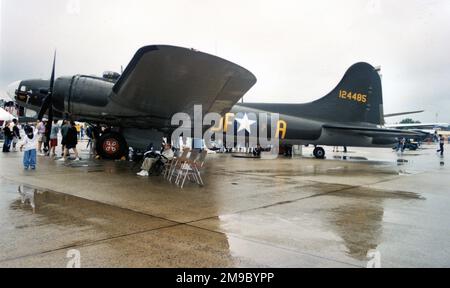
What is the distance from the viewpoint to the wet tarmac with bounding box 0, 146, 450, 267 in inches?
124

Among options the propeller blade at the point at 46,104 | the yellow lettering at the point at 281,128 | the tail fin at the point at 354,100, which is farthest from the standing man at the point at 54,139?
the tail fin at the point at 354,100

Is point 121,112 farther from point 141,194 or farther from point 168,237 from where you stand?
point 168,237

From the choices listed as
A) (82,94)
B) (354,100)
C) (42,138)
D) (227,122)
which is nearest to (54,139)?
(42,138)

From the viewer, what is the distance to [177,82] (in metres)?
9.44

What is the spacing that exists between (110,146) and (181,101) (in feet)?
11.1

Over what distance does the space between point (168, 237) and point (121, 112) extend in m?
8.29

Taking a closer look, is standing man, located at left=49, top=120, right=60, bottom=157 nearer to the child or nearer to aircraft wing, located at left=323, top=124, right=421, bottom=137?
the child

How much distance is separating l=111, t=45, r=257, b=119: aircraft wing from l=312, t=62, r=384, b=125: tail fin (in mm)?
7526

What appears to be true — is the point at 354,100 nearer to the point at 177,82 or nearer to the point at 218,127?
the point at 218,127

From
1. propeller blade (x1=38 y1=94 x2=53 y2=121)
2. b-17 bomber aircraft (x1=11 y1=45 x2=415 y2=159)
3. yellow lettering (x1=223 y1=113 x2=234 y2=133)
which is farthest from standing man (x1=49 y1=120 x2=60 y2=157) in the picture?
yellow lettering (x1=223 y1=113 x2=234 y2=133)
